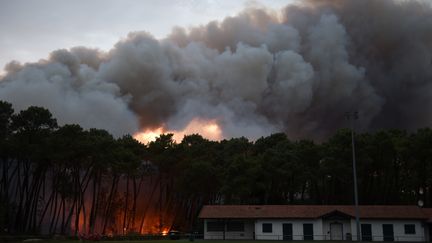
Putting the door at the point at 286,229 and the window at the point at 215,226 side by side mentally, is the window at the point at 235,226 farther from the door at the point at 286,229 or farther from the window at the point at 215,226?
the door at the point at 286,229

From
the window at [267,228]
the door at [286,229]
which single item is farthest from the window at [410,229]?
the window at [267,228]

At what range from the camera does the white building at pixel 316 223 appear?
185 feet

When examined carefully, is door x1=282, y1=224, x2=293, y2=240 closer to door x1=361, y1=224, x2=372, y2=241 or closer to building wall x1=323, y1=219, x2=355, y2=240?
building wall x1=323, y1=219, x2=355, y2=240

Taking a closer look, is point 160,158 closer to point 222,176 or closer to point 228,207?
point 222,176

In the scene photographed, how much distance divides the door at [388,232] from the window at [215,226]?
772 inches

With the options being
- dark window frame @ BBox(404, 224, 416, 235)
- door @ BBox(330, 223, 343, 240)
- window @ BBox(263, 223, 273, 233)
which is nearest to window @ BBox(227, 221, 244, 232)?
window @ BBox(263, 223, 273, 233)

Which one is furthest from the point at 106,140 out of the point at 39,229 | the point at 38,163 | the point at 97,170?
the point at 39,229

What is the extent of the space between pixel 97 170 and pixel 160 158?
10.2 m

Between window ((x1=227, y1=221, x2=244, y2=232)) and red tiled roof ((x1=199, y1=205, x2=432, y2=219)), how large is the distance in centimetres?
157

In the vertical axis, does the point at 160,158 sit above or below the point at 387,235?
above

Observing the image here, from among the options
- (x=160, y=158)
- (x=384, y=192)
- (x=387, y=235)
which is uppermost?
(x=160, y=158)

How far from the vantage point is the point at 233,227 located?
60.5 metres

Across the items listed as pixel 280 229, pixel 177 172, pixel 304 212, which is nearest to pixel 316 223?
pixel 304 212

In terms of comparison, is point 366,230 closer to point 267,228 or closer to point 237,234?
point 267,228
